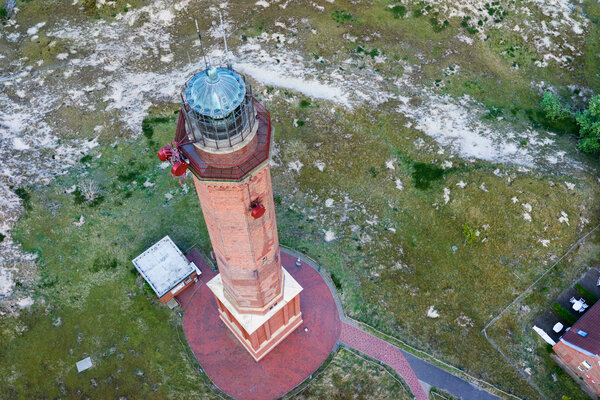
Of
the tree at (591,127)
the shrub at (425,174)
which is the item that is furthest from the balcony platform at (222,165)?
the tree at (591,127)

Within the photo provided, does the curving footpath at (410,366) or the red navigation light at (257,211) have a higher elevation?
the red navigation light at (257,211)

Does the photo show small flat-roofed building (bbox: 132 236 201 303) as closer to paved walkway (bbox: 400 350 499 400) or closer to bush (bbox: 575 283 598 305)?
paved walkway (bbox: 400 350 499 400)

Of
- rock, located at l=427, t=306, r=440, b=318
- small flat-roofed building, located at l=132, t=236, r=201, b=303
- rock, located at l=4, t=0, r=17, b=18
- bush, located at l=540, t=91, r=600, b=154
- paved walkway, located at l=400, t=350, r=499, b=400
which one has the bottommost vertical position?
paved walkway, located at l=400, t=350, r=499, b=400

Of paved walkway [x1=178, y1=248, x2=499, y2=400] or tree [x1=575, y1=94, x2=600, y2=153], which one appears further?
tree [x1=575, y1=94, x2=600, y2=153]

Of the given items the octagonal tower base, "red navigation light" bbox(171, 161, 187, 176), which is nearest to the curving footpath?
the octagonal tower base

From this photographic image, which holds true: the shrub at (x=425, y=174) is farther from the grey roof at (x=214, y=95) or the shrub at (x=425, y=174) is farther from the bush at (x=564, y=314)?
the grey roof at (x=214, y=95)

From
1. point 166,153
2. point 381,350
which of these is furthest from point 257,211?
point 381,350
